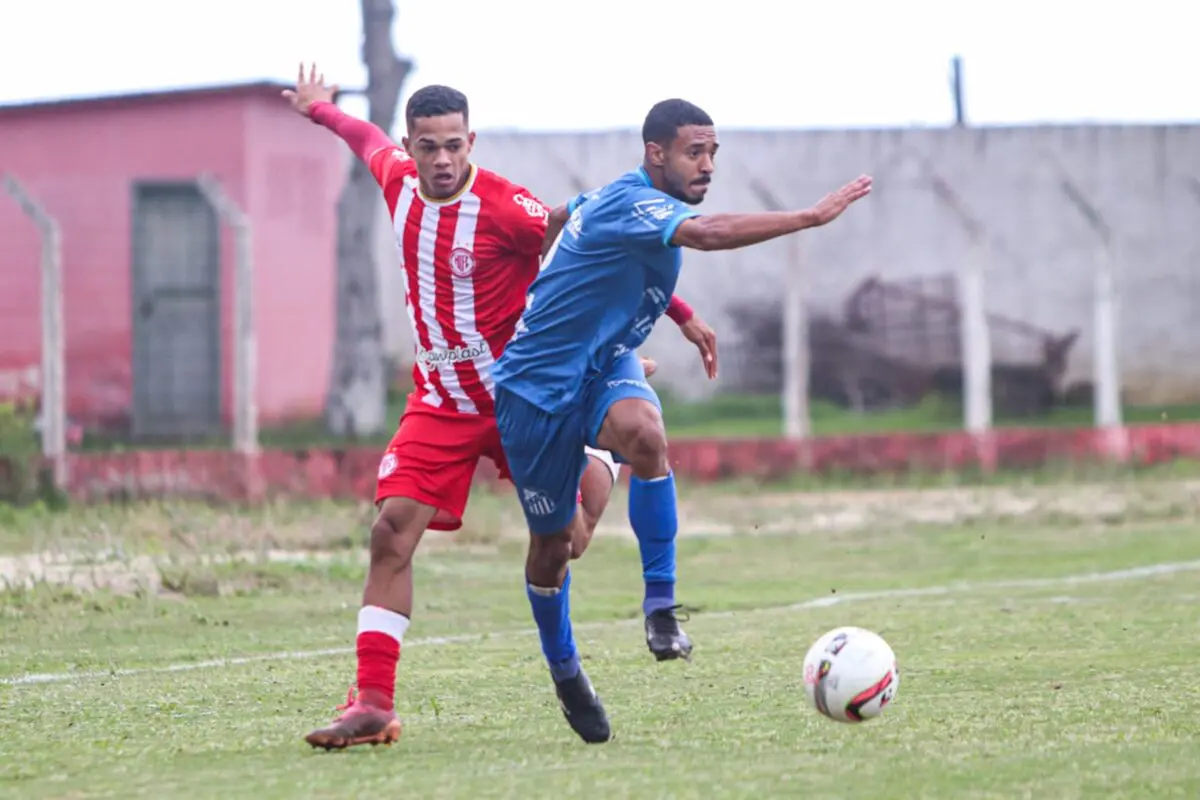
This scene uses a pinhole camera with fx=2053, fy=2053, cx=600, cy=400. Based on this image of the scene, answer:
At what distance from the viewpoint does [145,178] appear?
2373 cm

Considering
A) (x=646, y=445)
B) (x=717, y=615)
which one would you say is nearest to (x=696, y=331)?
(x=646, y=445)

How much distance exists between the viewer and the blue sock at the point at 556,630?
668cm

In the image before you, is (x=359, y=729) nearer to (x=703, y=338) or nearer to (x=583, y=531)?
(x=583, y=531)

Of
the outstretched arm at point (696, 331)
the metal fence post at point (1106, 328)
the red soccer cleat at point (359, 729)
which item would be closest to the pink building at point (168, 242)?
the metal fence post at point (1106, 328)

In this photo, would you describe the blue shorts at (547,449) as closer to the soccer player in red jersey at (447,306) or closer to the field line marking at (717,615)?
the soccer player in red jersey at (447,306)

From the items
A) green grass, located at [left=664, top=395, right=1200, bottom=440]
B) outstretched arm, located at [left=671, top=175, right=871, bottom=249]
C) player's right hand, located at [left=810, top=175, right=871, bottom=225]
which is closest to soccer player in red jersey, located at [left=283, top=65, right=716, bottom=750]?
outstretched arm, located at [left=671, top=175, right=871, bottom=249]

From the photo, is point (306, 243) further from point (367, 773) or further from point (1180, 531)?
point (367, 773)

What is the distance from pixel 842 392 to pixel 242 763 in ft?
68.5

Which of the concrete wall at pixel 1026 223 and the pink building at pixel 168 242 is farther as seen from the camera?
the concrete wall at pixel 1026 223

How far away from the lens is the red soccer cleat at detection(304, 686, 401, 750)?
20.6 feet

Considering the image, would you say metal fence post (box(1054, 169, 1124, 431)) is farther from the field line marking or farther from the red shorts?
the red shorts

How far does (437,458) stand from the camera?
6.93 metres

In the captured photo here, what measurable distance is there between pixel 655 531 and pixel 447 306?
1.11 meters

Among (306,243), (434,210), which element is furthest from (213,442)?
(434,210)
